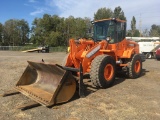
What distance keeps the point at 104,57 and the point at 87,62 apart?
59cm

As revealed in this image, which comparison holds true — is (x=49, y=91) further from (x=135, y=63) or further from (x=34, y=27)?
(x=34, y=27)

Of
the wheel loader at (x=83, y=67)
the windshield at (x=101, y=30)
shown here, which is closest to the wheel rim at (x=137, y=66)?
the wheel loader at (x=83, y=67)

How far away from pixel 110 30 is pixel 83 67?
239cm

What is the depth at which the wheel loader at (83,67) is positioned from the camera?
585 cm

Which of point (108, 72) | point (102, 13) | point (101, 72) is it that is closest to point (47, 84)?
point (101, 72)

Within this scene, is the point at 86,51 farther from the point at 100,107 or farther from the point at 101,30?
the point at 100,107

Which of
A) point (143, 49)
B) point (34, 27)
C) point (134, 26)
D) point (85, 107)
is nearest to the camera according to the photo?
point (85, 107)

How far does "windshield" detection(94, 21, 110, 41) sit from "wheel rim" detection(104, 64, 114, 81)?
1.66 meters

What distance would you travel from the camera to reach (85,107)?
215 inches

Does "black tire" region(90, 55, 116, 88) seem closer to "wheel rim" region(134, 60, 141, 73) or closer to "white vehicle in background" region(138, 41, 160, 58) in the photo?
"wheel rim" region(134, 60, 141, 73)

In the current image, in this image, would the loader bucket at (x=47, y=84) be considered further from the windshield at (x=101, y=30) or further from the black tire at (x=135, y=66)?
the black tire at (x=135, y=66)

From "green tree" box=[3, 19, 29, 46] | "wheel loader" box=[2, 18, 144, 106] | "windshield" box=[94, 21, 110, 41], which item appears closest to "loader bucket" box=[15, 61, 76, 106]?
"wheel loader" box=[2, 18, 144, 106]

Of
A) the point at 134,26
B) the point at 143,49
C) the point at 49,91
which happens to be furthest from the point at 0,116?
the point at 134,26

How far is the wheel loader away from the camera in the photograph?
5.85 metres
